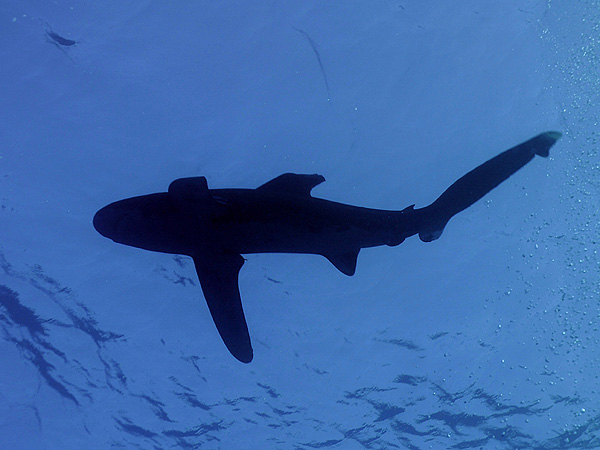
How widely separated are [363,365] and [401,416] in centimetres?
349

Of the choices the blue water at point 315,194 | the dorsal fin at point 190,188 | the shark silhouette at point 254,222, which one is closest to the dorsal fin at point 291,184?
the shark silhouette at point 254,222

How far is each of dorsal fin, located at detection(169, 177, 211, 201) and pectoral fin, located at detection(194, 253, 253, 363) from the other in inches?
47.6

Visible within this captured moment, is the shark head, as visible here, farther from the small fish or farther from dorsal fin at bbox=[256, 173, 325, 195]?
the small fish

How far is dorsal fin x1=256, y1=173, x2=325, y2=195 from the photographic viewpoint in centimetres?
631

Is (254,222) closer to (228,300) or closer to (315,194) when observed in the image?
(228,300)

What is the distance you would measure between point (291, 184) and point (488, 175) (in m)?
2.53

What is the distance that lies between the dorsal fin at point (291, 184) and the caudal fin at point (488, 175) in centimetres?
155

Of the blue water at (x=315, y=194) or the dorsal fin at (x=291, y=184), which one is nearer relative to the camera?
the dorsal fin at (x=291, y=184)

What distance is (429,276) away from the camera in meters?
13.6

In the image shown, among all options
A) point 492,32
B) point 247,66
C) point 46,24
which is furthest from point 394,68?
point 46,24

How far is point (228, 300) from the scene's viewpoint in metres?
6.71

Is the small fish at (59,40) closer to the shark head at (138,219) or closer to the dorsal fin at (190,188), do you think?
the shark head at (138,219)

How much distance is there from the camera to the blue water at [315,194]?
10.3 m

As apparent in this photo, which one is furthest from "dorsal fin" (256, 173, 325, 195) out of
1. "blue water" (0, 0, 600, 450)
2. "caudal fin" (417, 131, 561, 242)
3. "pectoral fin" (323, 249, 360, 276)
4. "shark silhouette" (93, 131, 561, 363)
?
"blue water" (0, 0, 600, 450)
